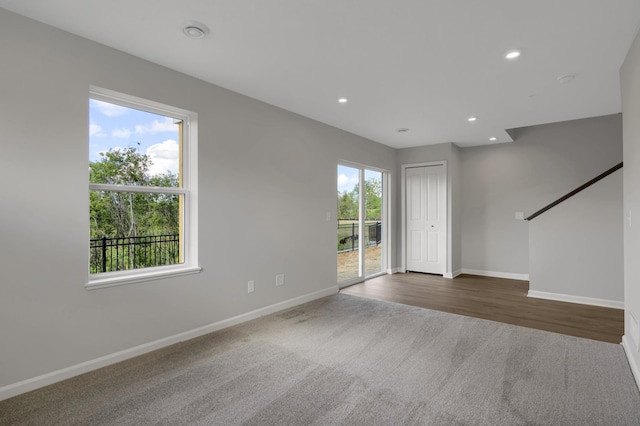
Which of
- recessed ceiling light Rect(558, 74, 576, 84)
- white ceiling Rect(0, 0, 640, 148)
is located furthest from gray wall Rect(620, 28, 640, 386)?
recessed ceiling light Rect(558, 74, 576, 84)

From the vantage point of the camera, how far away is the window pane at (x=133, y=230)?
106 inches

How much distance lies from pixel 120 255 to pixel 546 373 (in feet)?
11.3

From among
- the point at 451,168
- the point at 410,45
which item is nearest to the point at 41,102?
the point at 410,45

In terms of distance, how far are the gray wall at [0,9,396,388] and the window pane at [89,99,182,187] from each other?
0.56ft

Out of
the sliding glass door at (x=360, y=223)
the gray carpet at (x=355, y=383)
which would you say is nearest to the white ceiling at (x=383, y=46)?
the sliding glass door at (x=360, y=223)

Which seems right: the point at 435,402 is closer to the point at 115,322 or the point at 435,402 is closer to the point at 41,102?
the point at 115,322

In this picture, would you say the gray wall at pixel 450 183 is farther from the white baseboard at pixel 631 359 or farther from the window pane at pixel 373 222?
the white baseboard at pixel 631 359

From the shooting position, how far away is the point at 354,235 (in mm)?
5539

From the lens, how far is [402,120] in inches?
177

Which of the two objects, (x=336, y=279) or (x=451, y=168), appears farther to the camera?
(x=451, y=168)

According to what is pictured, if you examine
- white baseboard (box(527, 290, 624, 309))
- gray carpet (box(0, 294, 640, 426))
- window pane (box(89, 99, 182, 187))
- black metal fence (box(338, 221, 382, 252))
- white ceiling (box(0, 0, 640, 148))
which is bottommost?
gray carpet (box(0, 294, 640, 426))

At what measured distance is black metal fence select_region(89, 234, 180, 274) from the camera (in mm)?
2682

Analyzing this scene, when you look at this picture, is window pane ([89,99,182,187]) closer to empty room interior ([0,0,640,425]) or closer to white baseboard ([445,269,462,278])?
empty room interior ([0,0,640,425])

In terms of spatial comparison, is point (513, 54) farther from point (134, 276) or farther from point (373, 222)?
point (373, 222)
